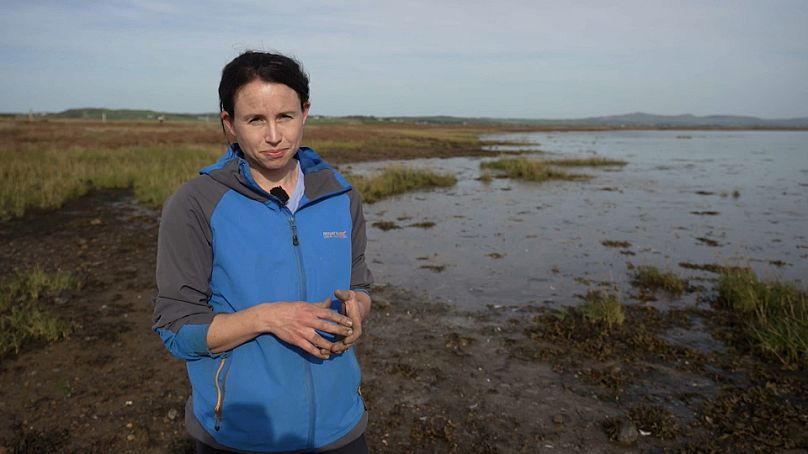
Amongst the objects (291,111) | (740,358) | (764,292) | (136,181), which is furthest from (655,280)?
(136,181)

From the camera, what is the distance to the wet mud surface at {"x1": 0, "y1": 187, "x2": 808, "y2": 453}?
4.20 m

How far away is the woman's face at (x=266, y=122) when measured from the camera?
5.81ft

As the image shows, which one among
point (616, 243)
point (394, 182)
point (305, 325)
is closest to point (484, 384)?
point (305, 325)

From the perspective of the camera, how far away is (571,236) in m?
12.8

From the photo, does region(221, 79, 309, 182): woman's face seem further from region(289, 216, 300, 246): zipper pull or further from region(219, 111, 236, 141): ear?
region(289, 216, 300, 246): zipper pull

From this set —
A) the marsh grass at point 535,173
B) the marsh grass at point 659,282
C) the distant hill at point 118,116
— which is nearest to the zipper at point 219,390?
the marsh grass at point 659,282

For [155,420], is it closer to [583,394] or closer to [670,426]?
[583,394]

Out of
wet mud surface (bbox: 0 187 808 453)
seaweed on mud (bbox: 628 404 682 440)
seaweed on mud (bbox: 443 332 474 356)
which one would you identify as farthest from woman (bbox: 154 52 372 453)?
seaweed on mud (bbox: 443 332 474 356)

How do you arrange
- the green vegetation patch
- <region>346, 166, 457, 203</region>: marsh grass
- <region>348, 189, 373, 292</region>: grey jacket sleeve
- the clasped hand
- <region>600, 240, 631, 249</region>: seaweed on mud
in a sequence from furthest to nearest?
<region>346, 166, 457, 203</region>: marsh grass < the green vegetation patch < <region>600, 240, 631, 249</region>: seaweed on mud < <region>348, 189, 373, 292</region>: grey jacket sleeve < the clasped hand

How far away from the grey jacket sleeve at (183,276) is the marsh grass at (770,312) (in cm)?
636

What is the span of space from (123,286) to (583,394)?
6768mm

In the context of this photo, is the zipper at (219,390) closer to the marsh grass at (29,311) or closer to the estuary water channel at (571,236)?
the marsh grass at (29,311)

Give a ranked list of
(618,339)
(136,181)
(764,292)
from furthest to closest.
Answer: (136,181)
(764,292)
(618,339)

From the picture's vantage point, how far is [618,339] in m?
6.29
